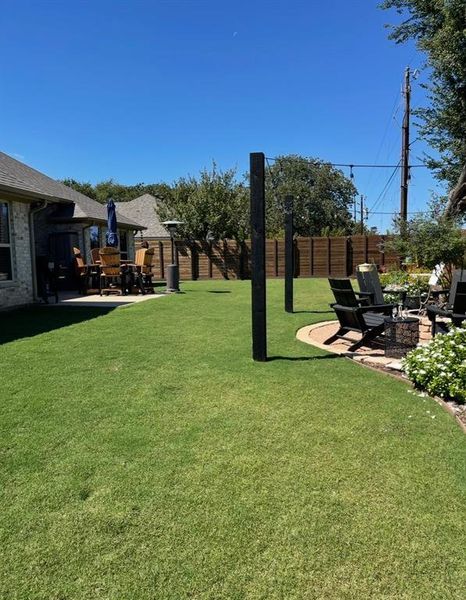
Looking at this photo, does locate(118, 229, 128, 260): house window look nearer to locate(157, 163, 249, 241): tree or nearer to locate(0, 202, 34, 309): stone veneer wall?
locate(157, 163, 249, 241): tree

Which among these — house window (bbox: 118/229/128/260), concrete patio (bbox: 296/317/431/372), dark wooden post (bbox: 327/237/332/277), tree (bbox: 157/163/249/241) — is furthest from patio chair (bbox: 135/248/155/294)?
dark wooden post (bbox: 327/237/332/277)

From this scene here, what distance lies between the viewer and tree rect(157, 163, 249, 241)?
24094 mm

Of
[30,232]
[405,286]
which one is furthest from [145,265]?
[405,286]

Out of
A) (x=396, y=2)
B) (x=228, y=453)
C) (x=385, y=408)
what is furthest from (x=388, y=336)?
(x=396, y=2)

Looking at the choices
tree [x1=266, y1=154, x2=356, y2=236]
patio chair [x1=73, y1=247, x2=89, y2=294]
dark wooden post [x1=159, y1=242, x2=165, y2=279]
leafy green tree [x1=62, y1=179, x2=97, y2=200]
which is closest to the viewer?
patio chair [x1=73, y1=247, x2=89, y2=294]

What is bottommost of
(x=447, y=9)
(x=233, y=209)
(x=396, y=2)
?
(x=233, y=209)

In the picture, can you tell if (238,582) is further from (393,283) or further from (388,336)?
(393,283)

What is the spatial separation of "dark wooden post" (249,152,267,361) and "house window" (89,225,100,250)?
486 inches

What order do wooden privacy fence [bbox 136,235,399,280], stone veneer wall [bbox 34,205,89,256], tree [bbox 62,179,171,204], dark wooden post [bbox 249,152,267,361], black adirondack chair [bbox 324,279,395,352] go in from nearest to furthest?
dark wooden post [bbox 249,152,267,361], black adirondack chair [bbox 324,279,395,352], stone veneer wall [bbox 34,205,89,256], wooden privacy fence [bbox 136,235,399,280], tree [bbox 62,179,171,204]

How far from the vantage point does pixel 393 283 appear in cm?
1090

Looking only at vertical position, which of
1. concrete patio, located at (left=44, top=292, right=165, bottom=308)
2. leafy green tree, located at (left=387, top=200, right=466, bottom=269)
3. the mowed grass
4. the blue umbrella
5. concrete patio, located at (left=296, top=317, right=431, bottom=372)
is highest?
the blue umbrella

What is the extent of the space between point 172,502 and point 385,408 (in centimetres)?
212

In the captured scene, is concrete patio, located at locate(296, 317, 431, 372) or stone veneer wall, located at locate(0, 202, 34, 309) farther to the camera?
stone veneer wall, located at locate(0, 202, 34, 309)

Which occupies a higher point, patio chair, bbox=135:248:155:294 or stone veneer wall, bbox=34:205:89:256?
stone veneer wall, bbox=34:205:89:256
